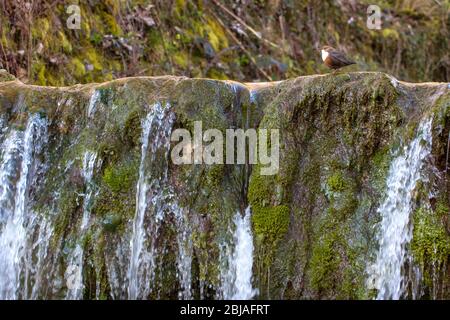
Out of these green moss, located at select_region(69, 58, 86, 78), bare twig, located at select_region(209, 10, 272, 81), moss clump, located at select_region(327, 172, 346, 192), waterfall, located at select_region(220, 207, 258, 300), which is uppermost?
bare twig, located at select_region(209, 10, 272, 81)

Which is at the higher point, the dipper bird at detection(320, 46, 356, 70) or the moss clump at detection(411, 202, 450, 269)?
the dipper bird at detection(320, 46, 356, 70)

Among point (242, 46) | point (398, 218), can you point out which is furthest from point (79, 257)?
point (242, 46)

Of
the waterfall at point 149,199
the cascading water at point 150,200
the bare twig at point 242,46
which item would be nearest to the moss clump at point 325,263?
the cascading water at point 150,200

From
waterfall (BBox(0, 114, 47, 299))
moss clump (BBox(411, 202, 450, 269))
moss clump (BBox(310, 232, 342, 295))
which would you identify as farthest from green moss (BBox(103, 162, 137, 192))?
Answer: moss clump (BBox(411, 202, 450, 269))

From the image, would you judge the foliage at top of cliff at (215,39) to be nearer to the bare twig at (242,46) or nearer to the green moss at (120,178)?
the bare twig at (242,46)

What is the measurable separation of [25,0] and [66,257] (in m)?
3.37

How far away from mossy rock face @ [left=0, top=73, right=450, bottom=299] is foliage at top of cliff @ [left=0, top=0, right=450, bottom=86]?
8.03 ft

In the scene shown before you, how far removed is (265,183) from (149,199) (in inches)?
26.7

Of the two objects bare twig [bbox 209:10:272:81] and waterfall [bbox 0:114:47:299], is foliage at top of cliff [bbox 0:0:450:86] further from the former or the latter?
waterfall [bbox 0:114:47:299]

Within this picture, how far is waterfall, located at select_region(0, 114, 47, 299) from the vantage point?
4238 mm

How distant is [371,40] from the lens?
10719 mm

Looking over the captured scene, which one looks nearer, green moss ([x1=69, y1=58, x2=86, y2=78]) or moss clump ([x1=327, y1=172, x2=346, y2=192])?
moss clump ([x1=327, y1=172, x2=346, y2=192])
